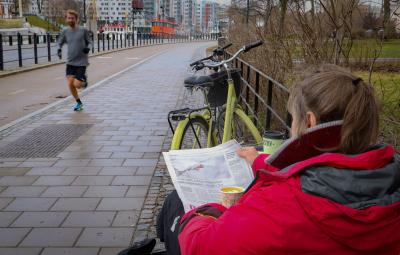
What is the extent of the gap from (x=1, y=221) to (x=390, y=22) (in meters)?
3.87

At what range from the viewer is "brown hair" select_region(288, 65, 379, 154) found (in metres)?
1.48

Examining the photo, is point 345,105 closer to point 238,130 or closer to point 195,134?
point 195,134

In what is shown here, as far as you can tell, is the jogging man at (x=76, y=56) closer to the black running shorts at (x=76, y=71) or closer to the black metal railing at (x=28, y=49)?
the black running shorts at (x=76, y=71)

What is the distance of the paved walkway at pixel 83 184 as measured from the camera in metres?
3.62

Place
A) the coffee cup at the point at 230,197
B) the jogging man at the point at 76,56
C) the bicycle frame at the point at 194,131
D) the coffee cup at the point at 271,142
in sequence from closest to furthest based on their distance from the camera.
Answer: the coffee cup at the point at 230,197, the coffee cup at the point at 271,142, the bicycle frame at the point at 194,131, the jogging man at the point at 76,56

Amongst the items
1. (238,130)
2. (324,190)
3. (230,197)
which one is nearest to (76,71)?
(238,130)

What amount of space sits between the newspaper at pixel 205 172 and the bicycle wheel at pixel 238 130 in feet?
6.97

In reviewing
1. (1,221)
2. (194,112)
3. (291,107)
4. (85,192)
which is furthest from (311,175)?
(85,192)

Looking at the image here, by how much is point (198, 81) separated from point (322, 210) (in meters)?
2.76

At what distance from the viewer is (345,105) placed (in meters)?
1.48

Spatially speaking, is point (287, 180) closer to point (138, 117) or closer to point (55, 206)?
point (55, 206)

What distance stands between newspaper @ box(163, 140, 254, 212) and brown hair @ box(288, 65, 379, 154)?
678 millimetres

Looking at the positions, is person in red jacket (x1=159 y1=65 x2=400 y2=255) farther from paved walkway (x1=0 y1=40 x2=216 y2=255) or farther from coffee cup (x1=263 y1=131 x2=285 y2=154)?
paved walkway (x1=0 y1=40 x2=216 y2=255)

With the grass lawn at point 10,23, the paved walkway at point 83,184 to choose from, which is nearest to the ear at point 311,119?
the paved walkway at point 83,184
